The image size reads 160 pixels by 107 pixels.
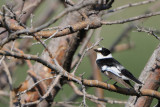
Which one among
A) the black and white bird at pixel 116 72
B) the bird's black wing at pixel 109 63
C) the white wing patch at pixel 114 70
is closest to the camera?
the black and white bird at pixel 116 72

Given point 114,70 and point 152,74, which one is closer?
point 152,74

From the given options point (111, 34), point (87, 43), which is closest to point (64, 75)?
point (87, 43)

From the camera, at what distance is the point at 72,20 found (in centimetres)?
432

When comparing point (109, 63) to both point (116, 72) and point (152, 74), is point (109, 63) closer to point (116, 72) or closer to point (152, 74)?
point (116, 72)

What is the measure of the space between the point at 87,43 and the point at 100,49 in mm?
238

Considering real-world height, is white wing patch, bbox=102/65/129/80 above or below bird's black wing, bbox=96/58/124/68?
above

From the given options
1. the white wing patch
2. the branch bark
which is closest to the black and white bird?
the white wing patch

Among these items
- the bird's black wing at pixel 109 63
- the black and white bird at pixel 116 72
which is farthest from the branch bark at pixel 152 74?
the bird's black wing at pixel 109 63

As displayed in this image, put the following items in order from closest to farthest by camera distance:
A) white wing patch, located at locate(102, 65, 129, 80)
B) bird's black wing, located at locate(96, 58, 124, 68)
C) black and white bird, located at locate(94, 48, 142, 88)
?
black and white bird, located at locate(94, 48, 142, 88) < white wing patch, located at locate(102, 65, 129, 80) < bird's black wing, located at locate(96, 58, 124, 68)

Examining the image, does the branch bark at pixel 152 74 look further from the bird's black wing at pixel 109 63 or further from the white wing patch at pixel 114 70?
the bird's black wing at pixel 109 63

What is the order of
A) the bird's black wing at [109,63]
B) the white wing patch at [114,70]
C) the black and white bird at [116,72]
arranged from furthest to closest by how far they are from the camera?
the bird's black wing at [109,63], the white wing patch at [114,70], the black and white bird at [116,72]

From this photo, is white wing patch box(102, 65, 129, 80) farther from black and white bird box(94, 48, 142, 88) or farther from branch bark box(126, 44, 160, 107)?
branch bark box(126, 44, 160, 107)

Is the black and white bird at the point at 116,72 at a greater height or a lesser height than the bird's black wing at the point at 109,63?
greater

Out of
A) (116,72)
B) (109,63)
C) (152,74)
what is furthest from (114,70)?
(152,74)
